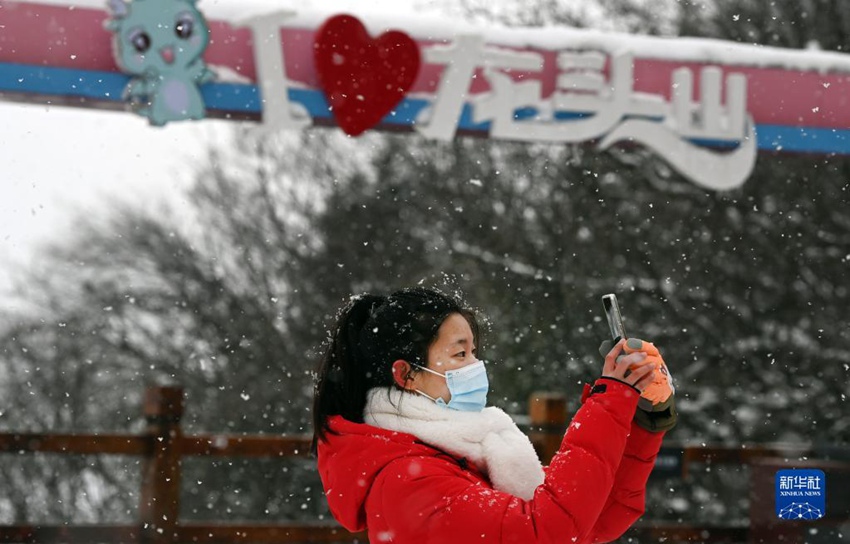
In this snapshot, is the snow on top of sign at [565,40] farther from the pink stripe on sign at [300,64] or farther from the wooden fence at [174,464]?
the wooden fence at [174,464]

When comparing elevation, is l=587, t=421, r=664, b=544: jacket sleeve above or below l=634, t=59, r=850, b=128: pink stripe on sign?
above

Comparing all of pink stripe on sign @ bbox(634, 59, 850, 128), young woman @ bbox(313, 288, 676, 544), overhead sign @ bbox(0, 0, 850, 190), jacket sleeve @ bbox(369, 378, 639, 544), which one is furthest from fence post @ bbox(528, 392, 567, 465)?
jacket sleeve @ bbox(369, 378, 639, 544)

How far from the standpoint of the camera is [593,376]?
9.89 metres

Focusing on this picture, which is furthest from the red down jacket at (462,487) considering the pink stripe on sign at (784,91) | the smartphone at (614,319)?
the pink stripe on sign at (784,91)

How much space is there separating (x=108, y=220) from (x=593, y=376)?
24.1 feet

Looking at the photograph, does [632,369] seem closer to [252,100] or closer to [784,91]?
[252,100]

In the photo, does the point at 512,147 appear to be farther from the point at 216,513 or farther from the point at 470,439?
the point at 470,439

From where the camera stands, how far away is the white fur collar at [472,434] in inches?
61.1

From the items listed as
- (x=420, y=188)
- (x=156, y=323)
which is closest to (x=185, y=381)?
(x=156, y=323)

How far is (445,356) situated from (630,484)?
34 centimetres

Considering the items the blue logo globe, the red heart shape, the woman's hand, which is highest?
the woman's hand

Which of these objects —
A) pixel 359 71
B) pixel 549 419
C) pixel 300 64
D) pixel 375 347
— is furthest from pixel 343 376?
pixel 300 64

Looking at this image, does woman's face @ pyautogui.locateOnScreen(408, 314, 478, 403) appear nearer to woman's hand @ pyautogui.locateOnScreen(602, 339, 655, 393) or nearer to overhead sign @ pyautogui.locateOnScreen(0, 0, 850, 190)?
woman's hand @ pyautogui.locateOnScreen(602, 339, 655, 393)

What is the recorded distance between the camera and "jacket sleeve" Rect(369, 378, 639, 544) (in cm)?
142
